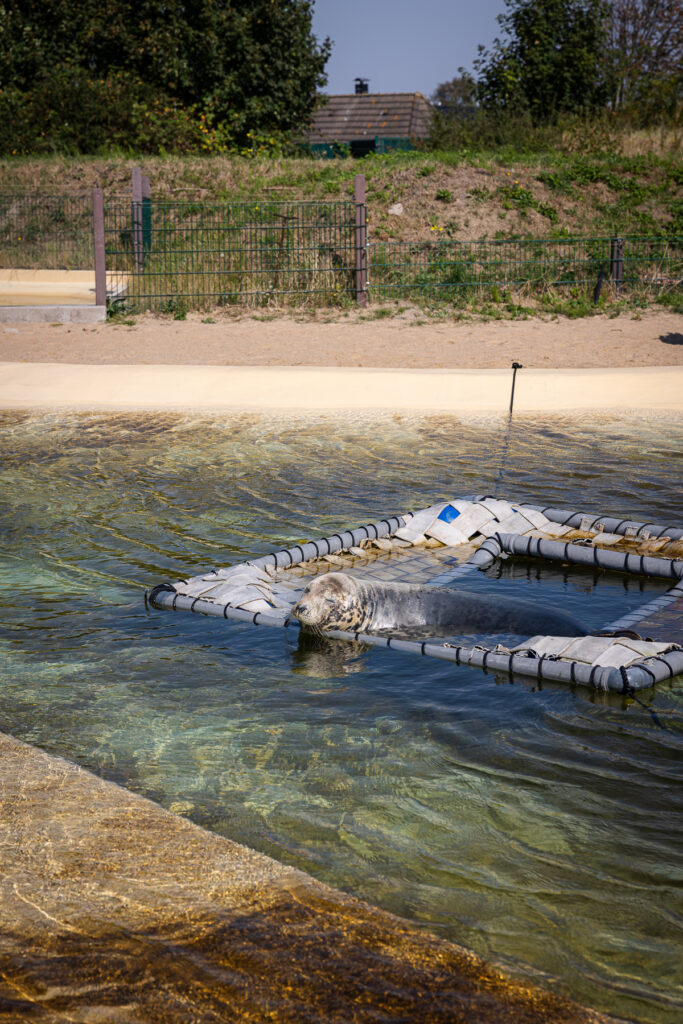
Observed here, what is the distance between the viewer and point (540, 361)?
14484mm

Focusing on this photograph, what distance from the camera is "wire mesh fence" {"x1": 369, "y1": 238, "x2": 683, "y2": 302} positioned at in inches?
742

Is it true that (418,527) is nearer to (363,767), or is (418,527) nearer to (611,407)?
(363,767)

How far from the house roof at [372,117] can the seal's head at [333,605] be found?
125 ft

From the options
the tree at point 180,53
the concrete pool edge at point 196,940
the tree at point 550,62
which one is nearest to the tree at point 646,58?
the tree at point 550,62

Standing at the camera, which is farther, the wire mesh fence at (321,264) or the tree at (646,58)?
the tree at (646,58)

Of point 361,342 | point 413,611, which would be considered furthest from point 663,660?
point 361,342

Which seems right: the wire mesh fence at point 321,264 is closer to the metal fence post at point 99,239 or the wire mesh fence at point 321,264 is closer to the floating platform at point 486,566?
the metal fence post at point 99,239

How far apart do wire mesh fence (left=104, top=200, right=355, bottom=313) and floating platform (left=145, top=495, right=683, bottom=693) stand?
12.0m

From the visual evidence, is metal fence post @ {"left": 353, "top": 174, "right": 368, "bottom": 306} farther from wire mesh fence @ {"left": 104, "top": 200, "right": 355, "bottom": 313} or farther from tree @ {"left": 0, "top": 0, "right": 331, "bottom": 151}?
tree @ {"left": 0, "top": 0, "right": 331, "bottom": 151}

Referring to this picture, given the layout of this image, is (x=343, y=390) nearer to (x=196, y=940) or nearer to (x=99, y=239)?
(x=99, y=239)

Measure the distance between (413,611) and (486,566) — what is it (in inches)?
52.8

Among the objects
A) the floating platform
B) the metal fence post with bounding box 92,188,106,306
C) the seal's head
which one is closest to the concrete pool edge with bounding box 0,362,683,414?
the floating platform

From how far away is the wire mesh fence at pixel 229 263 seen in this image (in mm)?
18619

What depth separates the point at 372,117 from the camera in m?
42.5
